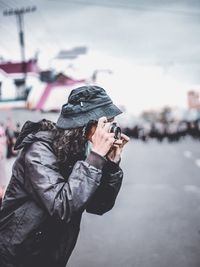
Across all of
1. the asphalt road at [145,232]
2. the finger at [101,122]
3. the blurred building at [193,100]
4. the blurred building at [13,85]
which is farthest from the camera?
the blurred building at [193,100]

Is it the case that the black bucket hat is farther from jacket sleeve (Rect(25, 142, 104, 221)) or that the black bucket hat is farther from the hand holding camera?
jacket sleeve (Rect(25, 142, 104, 221))

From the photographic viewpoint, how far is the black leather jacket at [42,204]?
1.55m

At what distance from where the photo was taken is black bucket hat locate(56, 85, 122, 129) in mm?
1721

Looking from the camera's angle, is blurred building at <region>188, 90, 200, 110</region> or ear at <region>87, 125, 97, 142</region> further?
blurred building at <region>188, 90, 200, 110</region>

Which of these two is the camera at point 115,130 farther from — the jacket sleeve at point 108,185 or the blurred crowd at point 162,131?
the blurred crowd at point 162,131

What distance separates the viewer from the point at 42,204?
160 centimetres

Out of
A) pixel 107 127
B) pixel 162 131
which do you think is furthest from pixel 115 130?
pixel 162 131

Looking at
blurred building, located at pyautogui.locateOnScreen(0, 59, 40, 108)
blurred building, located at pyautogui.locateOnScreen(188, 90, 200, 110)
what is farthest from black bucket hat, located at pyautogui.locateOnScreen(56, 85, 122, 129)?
blurred building, located at pyautogui.locateOnScreen(188, 90, 200, 110)

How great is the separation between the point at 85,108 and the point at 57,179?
1.25 ft

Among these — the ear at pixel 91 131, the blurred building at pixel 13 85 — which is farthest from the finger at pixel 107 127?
the blurred building at pixel 13 85

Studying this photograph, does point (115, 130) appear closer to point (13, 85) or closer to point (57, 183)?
point (57, 183)

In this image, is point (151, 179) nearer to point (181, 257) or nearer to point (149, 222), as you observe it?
point (149, 222)

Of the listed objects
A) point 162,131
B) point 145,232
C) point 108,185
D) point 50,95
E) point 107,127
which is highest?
point 107,127

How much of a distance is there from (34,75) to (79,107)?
2310 cm
